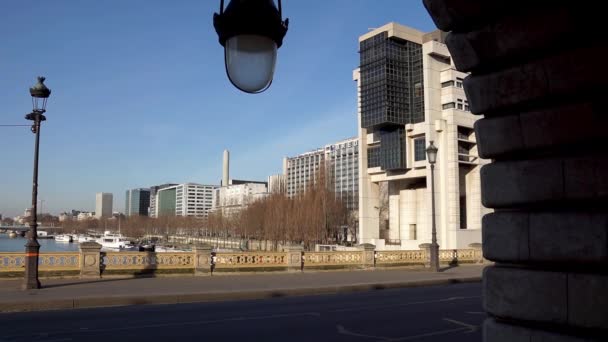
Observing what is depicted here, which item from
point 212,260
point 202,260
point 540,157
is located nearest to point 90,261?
point 202,260

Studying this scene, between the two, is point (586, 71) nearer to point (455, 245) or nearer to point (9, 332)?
point (9, 332)

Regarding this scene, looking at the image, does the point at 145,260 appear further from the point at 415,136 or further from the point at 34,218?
the point at 415,136

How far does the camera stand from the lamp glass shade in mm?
3566

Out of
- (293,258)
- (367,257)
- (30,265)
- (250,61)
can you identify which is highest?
(250,61)

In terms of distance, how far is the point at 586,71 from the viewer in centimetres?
409

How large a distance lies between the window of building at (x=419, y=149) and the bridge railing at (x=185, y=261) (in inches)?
1333

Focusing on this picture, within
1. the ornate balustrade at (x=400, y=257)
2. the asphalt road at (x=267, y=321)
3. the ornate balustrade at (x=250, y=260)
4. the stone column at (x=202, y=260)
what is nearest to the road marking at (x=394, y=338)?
the asphalt road at (x=267, y=321)

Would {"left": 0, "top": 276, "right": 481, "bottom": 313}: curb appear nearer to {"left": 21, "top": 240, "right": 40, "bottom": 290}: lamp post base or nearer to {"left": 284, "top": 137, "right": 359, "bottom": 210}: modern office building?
{"left": 21, "top": 240, "right": 40, "bottom": 290}: lamp post base

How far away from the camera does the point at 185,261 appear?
78.7ft

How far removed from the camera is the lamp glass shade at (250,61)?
3.57 m

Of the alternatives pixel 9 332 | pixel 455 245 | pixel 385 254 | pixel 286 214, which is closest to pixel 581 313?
pixel 9 332

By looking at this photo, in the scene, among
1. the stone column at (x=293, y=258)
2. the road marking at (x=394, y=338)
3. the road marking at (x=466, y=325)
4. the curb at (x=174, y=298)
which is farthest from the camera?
the stone column at (x=293, y=258)

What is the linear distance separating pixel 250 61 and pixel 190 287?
1683cm

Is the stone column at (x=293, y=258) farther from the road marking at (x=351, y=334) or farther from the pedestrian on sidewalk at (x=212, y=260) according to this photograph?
the road marking at (x=351, y=334)
